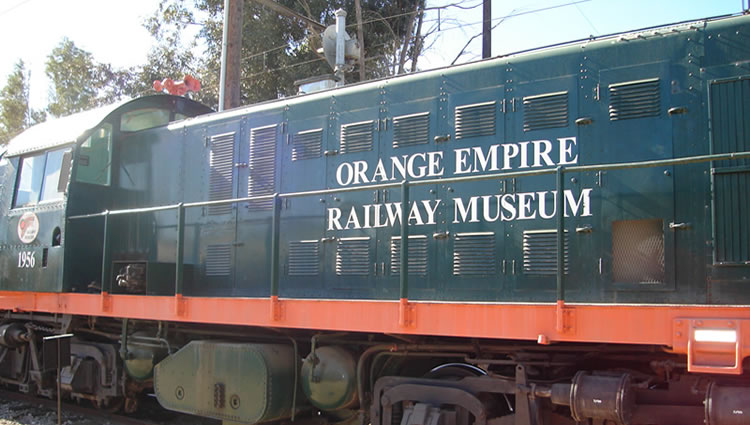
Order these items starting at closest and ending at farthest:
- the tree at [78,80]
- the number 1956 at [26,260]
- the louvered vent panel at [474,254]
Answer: the louvered vent panel at [474,254]
the number 1956 at [26,260]
the tree at [78,80]

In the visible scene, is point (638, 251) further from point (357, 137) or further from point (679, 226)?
point (357, 137)

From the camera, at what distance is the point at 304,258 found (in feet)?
21.8

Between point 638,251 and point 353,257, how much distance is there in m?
2.64

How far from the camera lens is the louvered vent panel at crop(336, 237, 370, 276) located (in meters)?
6.15

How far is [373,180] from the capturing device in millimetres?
6266

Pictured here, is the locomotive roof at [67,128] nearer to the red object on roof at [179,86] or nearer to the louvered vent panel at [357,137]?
the red object on roof at [179,86]

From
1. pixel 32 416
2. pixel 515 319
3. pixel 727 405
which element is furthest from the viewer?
pixel 32 416

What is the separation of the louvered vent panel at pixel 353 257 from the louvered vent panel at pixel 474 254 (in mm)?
943

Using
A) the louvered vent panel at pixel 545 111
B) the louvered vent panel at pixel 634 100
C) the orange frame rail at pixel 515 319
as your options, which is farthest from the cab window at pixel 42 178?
the louvered vent panel at pixel 634 100

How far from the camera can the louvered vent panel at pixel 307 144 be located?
22.3ft

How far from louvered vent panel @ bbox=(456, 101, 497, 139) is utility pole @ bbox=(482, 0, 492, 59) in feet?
40.4

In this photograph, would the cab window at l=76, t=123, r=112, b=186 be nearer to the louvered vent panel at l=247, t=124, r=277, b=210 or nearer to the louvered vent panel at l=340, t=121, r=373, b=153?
the louvered vent panel at l=247, t=124, r=277, b=210

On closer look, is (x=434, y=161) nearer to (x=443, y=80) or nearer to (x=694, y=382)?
(x=443, y=80)

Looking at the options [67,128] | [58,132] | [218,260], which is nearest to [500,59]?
[218,260]
